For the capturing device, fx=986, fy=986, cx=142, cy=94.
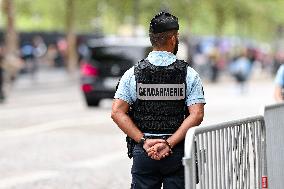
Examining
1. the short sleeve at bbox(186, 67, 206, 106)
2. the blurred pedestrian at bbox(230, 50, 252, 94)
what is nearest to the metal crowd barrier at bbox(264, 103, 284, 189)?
the short sleeve at bbox(186, 67, 206, 106)

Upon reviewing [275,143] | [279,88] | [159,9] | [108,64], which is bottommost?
[275,143]

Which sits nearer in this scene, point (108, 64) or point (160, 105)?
point (160, 105)

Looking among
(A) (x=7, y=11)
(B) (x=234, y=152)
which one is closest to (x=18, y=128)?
(B) (x=234, y=152)

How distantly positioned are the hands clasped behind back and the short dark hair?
57cm

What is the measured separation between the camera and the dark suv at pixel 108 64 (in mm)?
24047

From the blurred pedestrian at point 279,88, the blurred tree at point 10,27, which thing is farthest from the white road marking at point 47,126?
the blurred tree at point 10,27

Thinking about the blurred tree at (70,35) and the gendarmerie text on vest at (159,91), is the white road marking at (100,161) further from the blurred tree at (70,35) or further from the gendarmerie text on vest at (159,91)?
the blurred tree at (70,35)

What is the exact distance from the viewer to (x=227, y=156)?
643 centimetres

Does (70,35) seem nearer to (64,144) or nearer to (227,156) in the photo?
(64,144)

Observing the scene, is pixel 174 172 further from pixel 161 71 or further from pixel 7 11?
pixel 7 11

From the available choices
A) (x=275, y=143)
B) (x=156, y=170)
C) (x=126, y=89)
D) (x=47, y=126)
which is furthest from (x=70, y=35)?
(x=156, y=170)

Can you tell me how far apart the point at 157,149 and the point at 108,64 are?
18802 mm

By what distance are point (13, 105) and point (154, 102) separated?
21.4 m

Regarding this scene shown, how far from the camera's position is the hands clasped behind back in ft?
18.6
